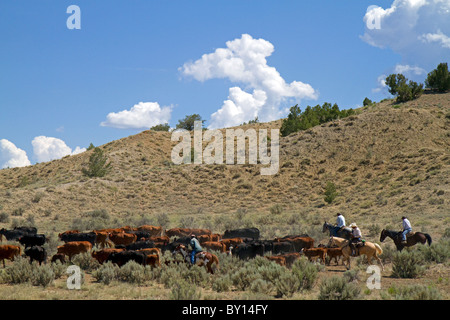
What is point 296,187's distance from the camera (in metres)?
48.2

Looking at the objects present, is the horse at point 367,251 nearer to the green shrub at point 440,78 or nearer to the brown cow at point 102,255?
the brown cow at point 102,255

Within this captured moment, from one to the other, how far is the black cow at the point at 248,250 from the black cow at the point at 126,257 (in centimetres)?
406

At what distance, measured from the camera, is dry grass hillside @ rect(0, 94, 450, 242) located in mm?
34156

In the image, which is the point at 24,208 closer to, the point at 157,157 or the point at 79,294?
the point at 79,294

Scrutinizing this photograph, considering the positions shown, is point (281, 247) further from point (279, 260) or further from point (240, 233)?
point (240, 233)

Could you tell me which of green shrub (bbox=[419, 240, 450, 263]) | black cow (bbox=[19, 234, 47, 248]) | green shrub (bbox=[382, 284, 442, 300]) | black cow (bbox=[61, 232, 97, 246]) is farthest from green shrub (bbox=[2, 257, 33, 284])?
green shrub (bbox=[419, 240, 450, 263])

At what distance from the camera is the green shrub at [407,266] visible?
570 inches

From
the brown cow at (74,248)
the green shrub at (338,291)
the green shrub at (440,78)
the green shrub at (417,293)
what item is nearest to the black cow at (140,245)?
the brown cow at (74,248)

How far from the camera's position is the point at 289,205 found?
44.2m

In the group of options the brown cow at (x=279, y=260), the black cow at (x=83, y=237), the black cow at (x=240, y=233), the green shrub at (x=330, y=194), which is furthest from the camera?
the green shrub at (x=330, y=194)

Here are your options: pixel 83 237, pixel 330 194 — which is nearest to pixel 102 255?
pixel 83 237

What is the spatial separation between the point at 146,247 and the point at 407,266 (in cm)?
1022
